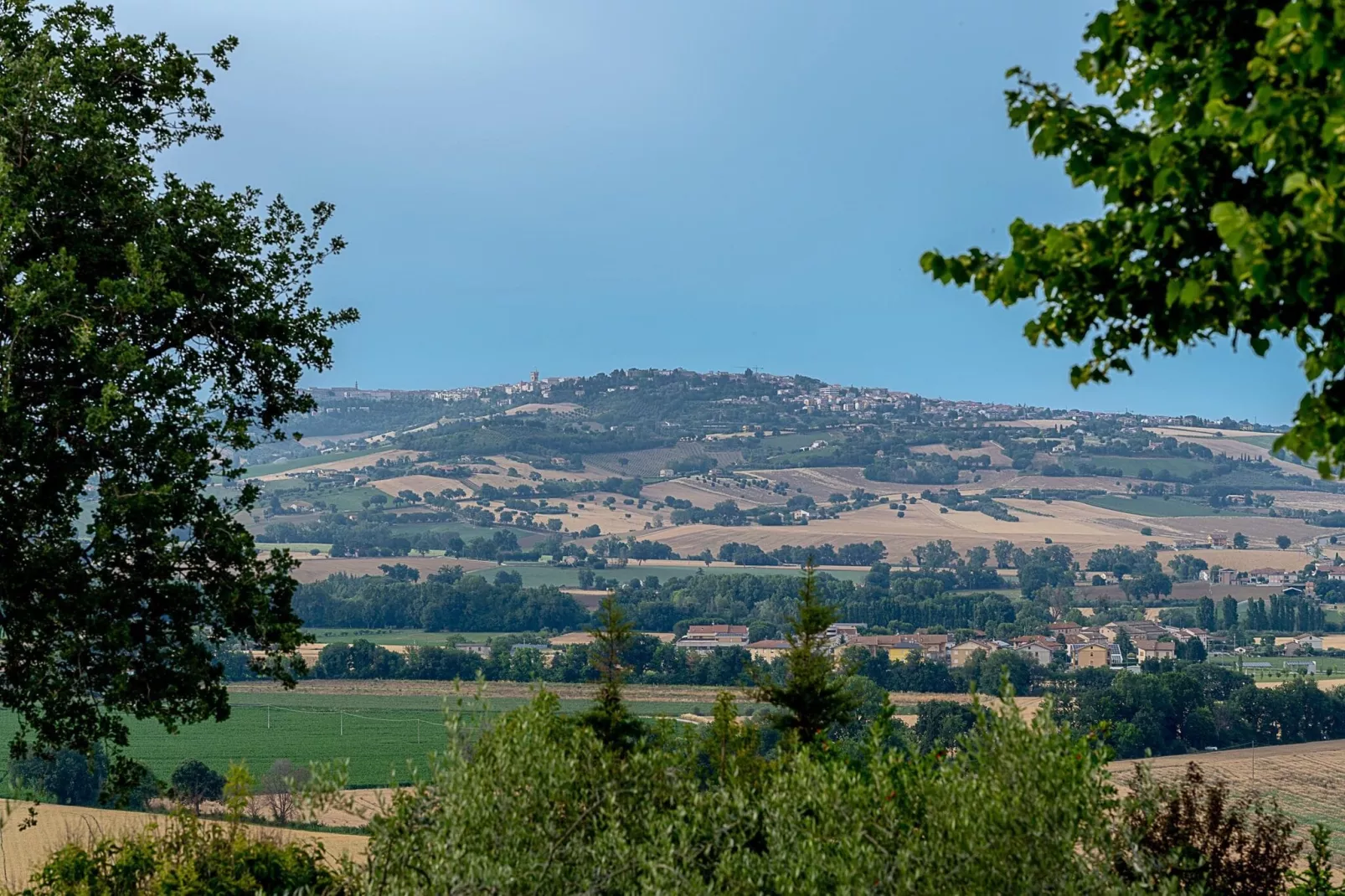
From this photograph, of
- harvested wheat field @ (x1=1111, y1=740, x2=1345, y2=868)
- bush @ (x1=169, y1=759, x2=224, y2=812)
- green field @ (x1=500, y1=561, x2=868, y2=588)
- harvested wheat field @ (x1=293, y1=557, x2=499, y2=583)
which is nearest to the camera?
bush @ (x1=169, y1=759, x2=224, y2=812)

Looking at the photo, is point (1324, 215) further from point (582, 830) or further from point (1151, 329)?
point (582, 830)

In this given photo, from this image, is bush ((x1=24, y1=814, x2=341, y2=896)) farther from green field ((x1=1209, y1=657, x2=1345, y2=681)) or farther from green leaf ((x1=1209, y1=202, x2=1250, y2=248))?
green field ((x1=1209, y1=657, x2=1345, y2=681))

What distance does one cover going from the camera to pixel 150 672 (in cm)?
1123

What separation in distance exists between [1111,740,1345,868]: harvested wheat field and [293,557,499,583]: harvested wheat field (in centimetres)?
10919

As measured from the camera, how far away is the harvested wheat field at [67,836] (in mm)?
13969

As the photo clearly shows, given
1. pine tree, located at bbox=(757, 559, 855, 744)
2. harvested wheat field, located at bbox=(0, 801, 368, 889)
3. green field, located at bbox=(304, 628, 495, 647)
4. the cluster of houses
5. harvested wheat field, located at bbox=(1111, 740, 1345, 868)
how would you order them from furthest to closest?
1. green field, located at bbox=(304, 628, 495, 647)
2. the cluster of houses
3. harvested wheat field, located at bbox=(1111, 740, 1345, 868)
4. pine tree, located at bbox=(757, 559, 855, 744)
5. harvested wheat field, located at bbox=(0, 801, 368, 889)

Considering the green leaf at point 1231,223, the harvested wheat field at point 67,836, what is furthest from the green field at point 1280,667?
the green leaf at point 1231,223

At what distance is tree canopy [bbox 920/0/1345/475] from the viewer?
4.63 m

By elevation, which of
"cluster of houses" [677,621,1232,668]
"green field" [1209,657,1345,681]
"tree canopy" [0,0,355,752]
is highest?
"tree canopy" [0,0,355,752]

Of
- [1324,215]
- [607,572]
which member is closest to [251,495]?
[1324,215]

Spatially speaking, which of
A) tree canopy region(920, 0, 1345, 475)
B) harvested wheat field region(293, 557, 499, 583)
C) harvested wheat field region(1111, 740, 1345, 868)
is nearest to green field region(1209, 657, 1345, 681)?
harvested wheat field region(1111, 740, 1345, 868)

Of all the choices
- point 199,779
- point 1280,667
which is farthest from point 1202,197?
point 1280,667

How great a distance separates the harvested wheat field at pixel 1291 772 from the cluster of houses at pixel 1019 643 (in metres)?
33.1

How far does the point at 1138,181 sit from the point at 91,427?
25.4 feet
